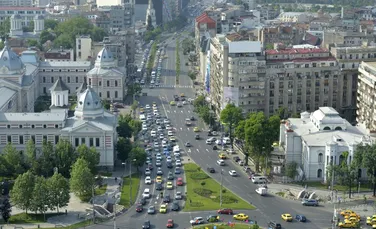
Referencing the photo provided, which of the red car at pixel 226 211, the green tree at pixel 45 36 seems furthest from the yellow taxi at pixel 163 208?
the green tree at pixel 45 36

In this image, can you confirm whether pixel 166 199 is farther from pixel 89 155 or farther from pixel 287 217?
pixel 287 217

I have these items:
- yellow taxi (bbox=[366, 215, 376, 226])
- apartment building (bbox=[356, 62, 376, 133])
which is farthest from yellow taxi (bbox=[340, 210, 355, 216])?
apartment building (bbox=[356, 62, 376, 133])

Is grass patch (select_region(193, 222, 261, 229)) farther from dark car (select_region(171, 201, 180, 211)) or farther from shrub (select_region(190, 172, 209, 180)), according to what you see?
shrub (select_region(190, 172, 209, 180))

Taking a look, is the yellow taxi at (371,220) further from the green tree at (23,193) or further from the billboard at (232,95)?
the billboard at (232,95)

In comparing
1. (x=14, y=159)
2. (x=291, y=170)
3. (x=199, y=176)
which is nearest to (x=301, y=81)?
(x=291, y=170)

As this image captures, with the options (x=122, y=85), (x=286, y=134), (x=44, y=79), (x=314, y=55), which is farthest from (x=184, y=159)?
(x=44, y=79)
